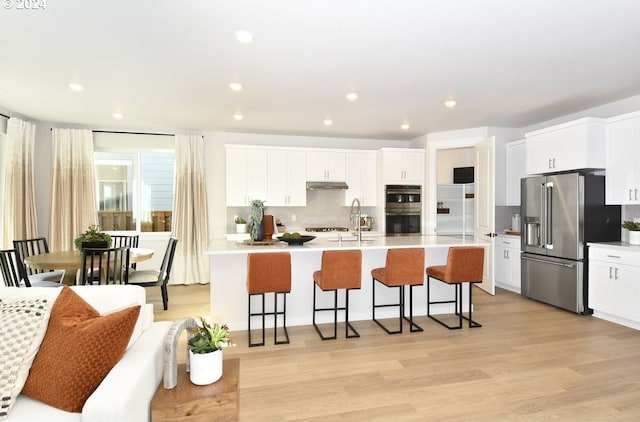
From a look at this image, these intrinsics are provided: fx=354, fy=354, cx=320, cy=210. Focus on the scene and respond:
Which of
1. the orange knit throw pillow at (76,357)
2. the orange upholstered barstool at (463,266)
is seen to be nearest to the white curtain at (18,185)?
the orange knit throw pillow at (76,357)

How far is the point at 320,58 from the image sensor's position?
10.2 feet

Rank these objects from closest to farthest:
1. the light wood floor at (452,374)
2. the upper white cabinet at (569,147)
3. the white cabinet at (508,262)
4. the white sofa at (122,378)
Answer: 1. the white sofa at (122,378)
2. the light wood floor at (452,374)
3. the upper white cabinet at (569,147)
4. the white cabinet at (508,262)

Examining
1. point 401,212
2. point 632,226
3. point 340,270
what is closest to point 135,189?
point 340,270

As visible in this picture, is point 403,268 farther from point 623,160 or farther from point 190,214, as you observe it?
point 190,214

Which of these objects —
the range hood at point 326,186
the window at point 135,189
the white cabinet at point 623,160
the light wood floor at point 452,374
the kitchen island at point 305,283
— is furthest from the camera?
the range hood at point 326,186

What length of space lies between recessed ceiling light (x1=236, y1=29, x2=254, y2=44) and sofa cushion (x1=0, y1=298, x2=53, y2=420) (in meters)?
2.12

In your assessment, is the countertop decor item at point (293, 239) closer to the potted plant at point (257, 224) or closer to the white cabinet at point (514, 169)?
the potted plant at point (257, 224)

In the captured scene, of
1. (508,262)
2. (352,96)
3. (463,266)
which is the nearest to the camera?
(463,266)

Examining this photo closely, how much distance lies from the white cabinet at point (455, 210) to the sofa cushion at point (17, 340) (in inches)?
232

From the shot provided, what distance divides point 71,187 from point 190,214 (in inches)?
72.1

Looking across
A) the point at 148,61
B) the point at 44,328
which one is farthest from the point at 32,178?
the point at 44,328

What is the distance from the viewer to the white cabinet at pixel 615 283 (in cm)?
379

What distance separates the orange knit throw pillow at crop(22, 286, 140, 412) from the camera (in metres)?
1.47

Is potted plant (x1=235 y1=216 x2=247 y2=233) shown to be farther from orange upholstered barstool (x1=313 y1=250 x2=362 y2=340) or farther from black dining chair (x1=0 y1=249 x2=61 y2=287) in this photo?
orange upholstered barstool (x1=313 y1=250 x2=362 y2=340)
